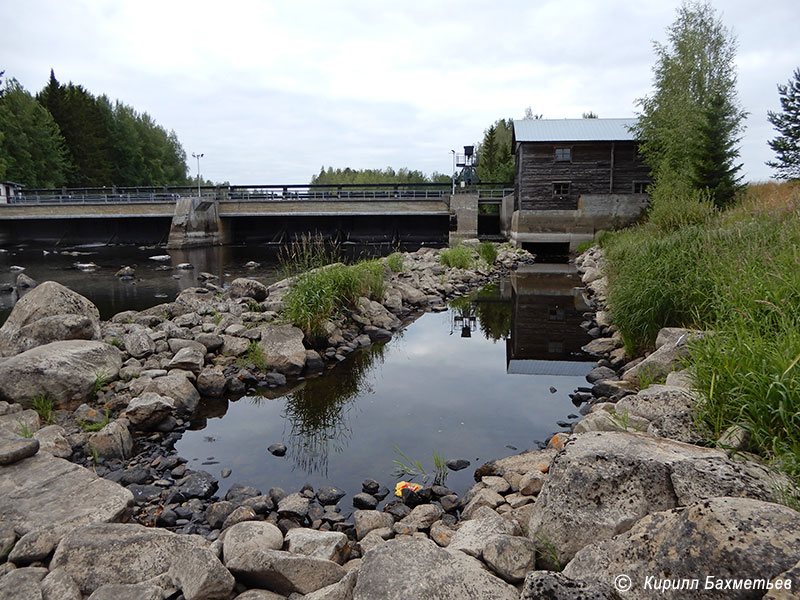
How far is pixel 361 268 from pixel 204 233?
24728 mm

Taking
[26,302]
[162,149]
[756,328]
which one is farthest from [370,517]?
[162,149]

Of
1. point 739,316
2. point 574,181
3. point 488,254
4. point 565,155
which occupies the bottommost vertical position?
point 488,254

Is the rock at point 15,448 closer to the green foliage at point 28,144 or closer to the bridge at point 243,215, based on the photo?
the bridge at point 243,215

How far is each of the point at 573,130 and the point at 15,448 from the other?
106ft

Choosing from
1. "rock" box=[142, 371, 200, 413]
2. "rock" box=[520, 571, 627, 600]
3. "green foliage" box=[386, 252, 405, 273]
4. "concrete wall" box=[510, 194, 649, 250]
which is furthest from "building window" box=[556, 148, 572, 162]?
"rock" box=[520, 571, 627, 600]

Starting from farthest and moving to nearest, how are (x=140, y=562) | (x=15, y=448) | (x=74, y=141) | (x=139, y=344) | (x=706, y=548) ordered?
(x=74, y=141)
(x=139, y=344)
(x=15, y=448)
(x=140, y=562)
(x=706, y=548)

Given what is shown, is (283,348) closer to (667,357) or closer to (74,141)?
(667,357)

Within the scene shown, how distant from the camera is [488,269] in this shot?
20406 millimetres

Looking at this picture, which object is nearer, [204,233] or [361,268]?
[361,268]

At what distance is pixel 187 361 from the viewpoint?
739 cm

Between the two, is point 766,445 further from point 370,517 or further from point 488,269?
point 488,269

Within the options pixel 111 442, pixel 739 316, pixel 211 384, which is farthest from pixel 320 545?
pixel 211 384

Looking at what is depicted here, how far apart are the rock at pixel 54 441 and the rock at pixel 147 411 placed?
70cm

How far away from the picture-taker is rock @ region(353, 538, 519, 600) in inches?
96.6
